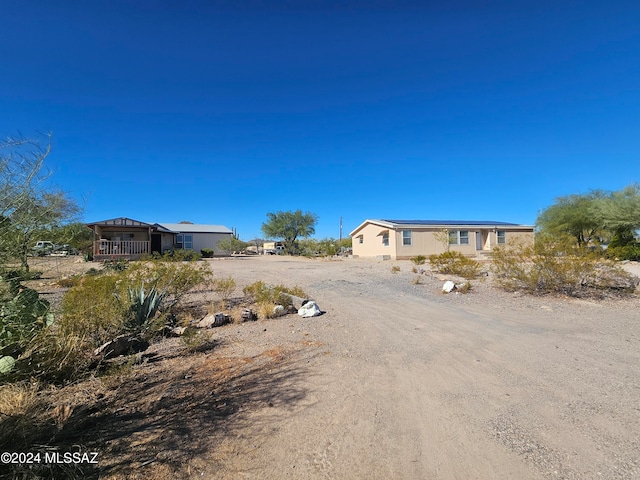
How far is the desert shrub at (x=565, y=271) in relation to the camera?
796 cm

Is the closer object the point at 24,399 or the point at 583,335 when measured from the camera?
the point at 24,399

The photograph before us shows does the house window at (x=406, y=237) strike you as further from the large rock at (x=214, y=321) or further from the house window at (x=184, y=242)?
the house window at (x=184, y=242)

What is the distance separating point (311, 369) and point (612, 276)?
906 cm

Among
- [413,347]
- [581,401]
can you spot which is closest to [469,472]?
[581,401]

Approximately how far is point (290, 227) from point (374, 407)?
3896 centimetres

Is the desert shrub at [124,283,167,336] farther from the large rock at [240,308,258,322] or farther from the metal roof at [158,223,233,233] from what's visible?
the metal roof at [158,223,233,233]

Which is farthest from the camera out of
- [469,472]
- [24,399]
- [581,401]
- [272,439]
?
[581,401]

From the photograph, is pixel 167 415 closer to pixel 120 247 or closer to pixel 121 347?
pixel 121 347

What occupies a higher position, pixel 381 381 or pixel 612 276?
pixel 612 276

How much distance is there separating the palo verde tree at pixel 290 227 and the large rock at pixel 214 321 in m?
35.4

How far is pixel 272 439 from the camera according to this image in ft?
7.89

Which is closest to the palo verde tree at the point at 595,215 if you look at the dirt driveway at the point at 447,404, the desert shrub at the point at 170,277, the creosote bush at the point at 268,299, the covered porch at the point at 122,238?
the dirt driveway at the point at 447,404

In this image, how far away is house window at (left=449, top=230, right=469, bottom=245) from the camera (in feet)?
86.5

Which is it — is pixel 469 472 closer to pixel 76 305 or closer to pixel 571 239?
pixel 76 305
